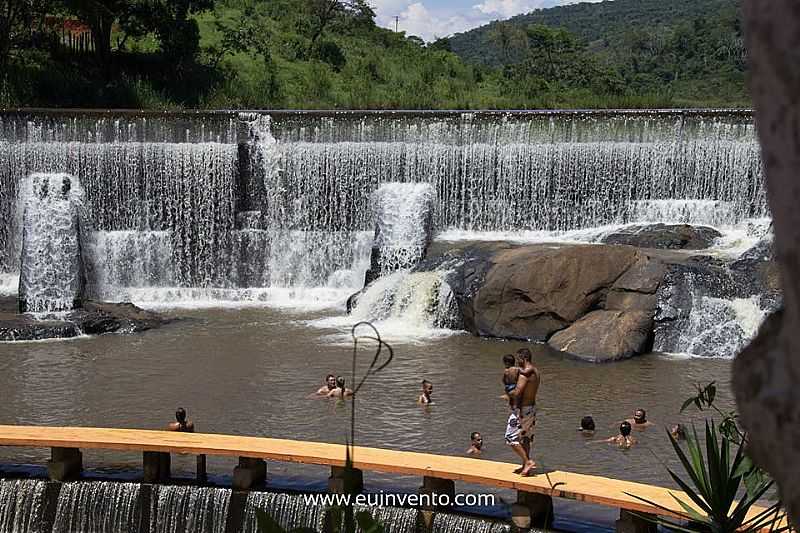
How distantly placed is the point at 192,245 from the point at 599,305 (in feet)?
30.0

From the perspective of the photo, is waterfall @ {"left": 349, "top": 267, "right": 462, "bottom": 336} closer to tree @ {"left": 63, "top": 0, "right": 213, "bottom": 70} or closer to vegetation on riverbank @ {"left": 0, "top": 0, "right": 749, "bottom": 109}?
vegetation on riverbank @ {"left": 0, "top": 0, "right": 749, "bottom": 109}

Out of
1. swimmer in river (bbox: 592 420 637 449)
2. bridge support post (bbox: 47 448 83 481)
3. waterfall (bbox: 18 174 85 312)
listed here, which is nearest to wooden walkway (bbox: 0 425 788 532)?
bridge support post (bbox: 47 448 83 481)

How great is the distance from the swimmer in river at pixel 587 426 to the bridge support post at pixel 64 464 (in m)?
5.12

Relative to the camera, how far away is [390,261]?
22.7m

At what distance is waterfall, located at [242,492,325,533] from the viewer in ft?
31.0

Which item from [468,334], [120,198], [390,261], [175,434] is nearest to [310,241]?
[390,261]

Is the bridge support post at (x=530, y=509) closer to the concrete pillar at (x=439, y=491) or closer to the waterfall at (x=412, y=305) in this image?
the concrete pillar at (x=439, y=491)

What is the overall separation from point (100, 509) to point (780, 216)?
9.60m

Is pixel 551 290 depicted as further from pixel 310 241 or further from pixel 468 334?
pixel 310 241

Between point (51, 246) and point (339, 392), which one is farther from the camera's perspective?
point (51, 246)

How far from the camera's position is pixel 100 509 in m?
9.95

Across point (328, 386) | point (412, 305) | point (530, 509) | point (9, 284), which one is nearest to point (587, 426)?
point (328, 386)

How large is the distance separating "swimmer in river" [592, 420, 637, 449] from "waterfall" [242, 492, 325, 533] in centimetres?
387

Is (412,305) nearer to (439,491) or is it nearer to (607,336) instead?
(607,336)
